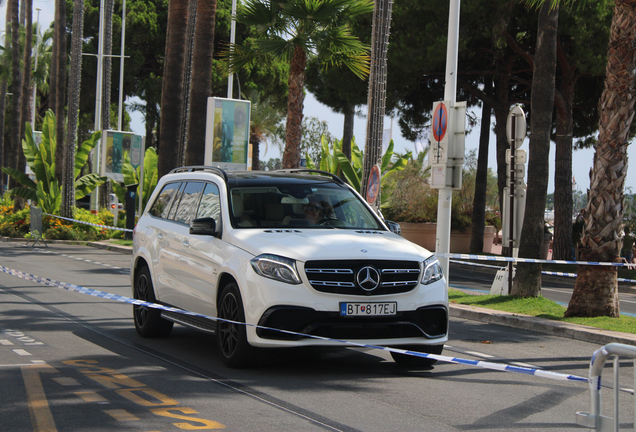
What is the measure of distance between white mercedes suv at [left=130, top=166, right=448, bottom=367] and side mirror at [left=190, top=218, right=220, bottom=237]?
1 cm

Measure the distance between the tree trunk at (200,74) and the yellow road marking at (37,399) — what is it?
1299 centimetres

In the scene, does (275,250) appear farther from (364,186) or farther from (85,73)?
(85,73)

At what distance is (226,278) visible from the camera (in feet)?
23.8

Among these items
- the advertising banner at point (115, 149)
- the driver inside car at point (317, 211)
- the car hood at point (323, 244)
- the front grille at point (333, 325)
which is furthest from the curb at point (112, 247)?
the front grille at point (333, 325)

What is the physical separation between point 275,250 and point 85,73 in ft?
150

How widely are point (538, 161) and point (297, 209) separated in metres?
7.23

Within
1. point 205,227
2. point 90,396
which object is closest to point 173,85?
point 205,227

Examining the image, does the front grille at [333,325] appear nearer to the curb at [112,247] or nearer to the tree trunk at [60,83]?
the curb at [112,247]

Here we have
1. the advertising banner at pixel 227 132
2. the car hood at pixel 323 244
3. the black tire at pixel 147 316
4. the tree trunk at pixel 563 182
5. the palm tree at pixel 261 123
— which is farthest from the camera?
the palm tree at pixel 261 123

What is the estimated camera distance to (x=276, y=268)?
22.0ft

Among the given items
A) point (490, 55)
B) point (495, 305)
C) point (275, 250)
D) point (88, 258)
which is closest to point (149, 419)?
point (275, 250)

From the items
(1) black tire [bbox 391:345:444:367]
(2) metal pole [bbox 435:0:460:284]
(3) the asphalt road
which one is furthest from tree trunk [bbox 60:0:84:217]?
(1) black tire [bbox 391:345:444:367]

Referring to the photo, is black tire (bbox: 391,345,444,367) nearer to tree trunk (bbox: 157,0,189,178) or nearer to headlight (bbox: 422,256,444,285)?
headlight (bbox: 422,256,444,285)

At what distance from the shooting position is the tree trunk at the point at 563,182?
81.9 ft
